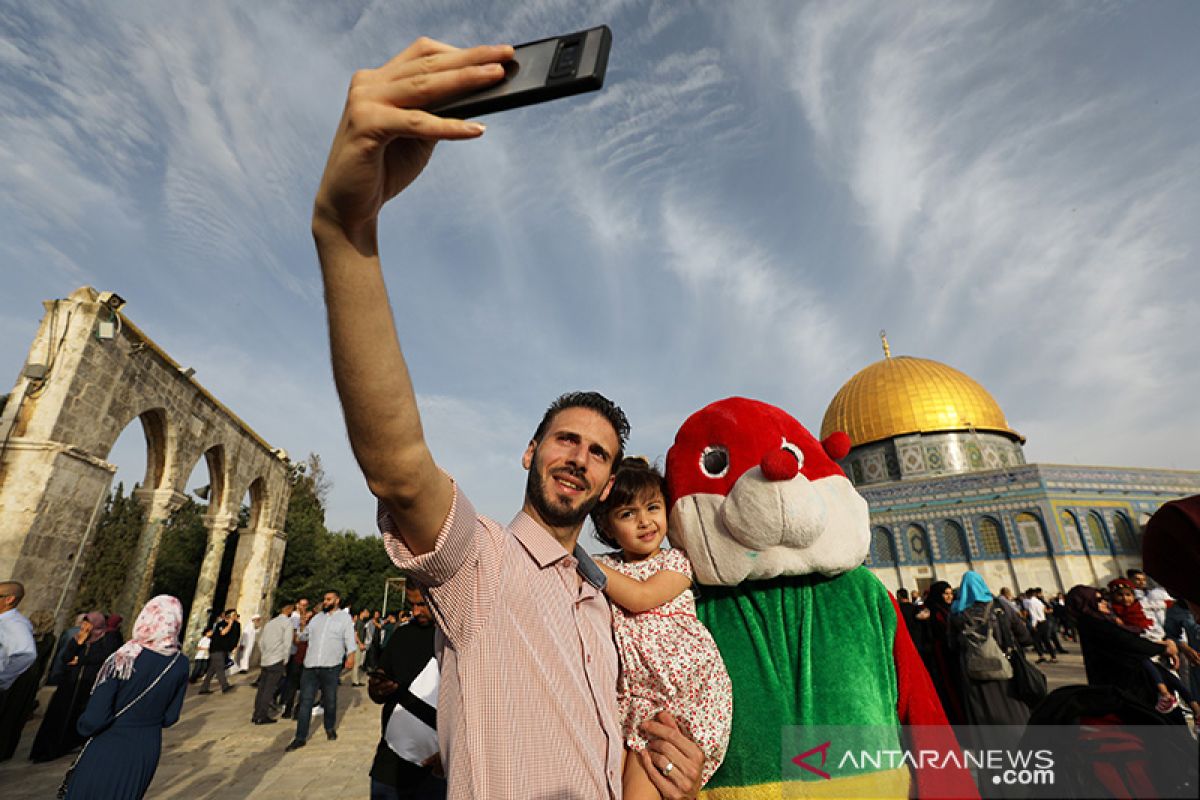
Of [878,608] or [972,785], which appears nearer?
[972,785]

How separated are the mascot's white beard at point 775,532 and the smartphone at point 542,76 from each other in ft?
4.75

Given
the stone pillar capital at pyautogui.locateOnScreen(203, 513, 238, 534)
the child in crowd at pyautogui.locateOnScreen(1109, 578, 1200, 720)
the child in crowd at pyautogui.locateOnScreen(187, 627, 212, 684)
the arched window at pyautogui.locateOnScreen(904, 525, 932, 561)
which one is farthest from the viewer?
the arched window at pyautogui.locateOnScreen(904, 525, 932, 561)

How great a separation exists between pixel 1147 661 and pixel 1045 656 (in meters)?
10.9

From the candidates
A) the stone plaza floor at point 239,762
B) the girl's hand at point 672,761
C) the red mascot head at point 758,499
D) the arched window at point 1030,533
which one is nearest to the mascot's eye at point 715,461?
the red mascot head at point 758,499

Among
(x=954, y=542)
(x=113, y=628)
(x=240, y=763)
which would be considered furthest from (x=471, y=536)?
(x=954, y=542)

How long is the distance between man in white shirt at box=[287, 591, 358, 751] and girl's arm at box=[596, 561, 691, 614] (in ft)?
20.1

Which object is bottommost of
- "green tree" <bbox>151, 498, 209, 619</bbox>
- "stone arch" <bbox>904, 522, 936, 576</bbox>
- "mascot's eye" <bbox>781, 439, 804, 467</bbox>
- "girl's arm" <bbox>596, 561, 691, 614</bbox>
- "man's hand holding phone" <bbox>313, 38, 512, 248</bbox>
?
"girl's arm" <bbox>596, 561, 691, 614</bbox>

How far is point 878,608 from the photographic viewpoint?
6.28 feet

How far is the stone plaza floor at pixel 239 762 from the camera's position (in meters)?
5.10

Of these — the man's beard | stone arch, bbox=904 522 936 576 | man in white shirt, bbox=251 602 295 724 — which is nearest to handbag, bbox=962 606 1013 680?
the man's beard

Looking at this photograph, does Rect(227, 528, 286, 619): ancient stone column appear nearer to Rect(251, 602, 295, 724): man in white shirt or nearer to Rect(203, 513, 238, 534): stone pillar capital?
Rect(203, 513, 238, 534): stone pillar capital

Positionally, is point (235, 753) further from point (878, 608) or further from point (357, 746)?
point (878, 608)

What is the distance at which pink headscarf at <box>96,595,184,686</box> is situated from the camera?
133 inches

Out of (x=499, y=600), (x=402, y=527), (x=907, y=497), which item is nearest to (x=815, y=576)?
(x=499, y=600)
